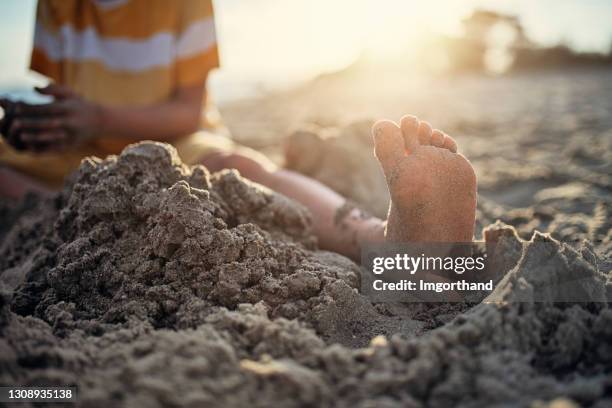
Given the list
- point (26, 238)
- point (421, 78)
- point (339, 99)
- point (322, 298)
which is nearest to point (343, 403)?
point (322, 298)

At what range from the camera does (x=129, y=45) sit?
247cm

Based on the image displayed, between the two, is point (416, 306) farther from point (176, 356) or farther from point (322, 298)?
point (176, 356)

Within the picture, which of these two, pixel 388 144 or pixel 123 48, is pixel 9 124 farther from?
pixel 388 144

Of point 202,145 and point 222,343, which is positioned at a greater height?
point 202,145

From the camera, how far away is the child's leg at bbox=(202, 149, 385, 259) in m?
1.60

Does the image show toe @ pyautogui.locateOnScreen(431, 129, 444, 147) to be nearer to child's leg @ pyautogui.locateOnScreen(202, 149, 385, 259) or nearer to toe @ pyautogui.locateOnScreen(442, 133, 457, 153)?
toe @ pyautogui.locateOnScreen(442, 133, 457, 153)

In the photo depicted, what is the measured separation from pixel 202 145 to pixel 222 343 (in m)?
1.43

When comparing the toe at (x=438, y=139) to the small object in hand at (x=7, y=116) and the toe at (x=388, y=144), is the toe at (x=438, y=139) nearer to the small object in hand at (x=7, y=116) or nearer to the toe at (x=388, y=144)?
the toe at (x=388, y=144)

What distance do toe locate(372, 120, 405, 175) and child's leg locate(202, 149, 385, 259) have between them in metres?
0.24

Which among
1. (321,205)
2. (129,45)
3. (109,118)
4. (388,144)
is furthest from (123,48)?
(388,144)

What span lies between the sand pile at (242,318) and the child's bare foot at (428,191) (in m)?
0.15

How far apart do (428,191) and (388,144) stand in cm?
19

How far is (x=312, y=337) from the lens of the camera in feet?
3.10

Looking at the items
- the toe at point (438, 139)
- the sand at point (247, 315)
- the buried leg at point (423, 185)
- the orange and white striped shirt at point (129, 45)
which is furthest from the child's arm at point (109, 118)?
the toe at point (438, 139)
